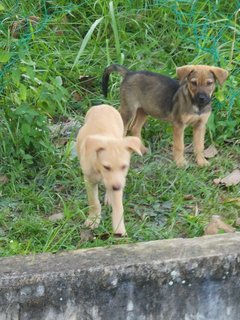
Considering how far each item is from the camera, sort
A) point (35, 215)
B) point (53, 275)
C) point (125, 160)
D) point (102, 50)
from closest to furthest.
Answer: point (53, 275) → point (125, 160) → point (35, 215) → point (102, 50)

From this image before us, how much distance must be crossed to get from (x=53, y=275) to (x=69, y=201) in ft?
4.80

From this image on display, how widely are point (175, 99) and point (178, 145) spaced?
0.44 metres

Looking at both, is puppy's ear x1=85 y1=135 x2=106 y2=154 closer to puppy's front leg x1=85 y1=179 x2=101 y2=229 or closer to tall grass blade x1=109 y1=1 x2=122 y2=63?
puppy's front leg x1=85 y1=179 x2=101 y2=229

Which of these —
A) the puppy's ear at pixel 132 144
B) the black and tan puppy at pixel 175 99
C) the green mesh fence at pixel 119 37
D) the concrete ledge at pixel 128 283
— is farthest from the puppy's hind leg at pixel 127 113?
the concrete ledge at pixel 128 283

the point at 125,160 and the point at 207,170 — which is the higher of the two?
the point at 125,160

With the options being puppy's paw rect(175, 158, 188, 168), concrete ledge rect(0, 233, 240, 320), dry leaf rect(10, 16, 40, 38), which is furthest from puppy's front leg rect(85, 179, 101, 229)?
dry leaf rect(10, 16, 40, 38)

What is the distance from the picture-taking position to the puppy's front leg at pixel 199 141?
19.5ft

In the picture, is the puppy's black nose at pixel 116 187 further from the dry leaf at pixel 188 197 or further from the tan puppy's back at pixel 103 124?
the dry leaf at pixel 188 197

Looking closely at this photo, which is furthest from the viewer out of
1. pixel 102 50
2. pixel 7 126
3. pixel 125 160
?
pixel 102 50

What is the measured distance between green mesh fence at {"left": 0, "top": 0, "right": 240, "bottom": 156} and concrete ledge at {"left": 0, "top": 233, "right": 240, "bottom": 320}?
2.25 m

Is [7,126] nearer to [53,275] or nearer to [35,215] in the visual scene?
[35,215]

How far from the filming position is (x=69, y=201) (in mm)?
5273

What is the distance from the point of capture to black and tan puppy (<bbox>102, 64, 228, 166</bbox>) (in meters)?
5.91

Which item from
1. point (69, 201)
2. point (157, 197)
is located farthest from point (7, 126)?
point (157, 197)
